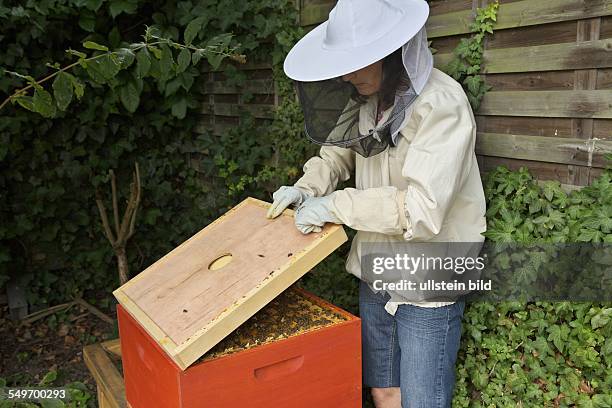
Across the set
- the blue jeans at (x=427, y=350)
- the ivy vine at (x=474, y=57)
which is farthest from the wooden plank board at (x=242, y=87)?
the blue jeans at (x=427, y=350)

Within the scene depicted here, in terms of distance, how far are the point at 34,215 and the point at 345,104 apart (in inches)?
123

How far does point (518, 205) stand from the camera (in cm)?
190

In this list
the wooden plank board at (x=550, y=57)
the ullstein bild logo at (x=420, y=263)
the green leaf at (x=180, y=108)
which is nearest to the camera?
the wooden plank board at (x=550, y=57)

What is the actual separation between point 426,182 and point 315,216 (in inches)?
12.9

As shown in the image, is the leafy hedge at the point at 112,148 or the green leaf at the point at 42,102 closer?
the green leaf at the point at 42,102

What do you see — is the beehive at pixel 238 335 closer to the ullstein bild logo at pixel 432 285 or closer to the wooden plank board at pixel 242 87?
the ullstein bild logo at pixel 432 285

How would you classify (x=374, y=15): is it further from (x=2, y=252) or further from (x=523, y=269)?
(x=2, y=252)

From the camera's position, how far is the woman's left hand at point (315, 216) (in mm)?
1632

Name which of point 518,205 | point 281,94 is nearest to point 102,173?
point 281,94

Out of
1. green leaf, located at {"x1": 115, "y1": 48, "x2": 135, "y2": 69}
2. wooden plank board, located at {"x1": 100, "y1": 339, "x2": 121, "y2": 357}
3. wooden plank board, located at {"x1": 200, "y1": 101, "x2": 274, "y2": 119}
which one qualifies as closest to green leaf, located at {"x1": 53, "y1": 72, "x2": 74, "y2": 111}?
green leaf, located at {"x1": 115, "y1": 48, "x2": 135, "y2": 69}

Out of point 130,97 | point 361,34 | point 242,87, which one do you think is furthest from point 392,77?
point 130,97

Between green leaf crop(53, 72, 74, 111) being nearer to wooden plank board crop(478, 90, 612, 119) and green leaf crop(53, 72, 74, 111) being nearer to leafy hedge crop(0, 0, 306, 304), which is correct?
wooden plank board crop(478, 90, 612, 119)

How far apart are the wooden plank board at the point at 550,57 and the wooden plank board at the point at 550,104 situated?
8 centimetres

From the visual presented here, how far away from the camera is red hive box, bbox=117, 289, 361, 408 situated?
57.9 inches
